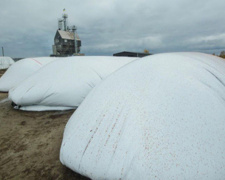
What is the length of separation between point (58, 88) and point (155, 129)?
5.12 ft

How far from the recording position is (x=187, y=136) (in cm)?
67

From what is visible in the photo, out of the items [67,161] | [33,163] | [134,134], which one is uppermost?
[134,134]

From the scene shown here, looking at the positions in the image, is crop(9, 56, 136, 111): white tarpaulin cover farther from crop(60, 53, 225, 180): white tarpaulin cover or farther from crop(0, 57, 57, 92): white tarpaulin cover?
crop(0, 57, 57, 92): white tarpaulin cover

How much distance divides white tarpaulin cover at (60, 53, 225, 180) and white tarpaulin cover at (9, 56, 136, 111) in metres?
1.06

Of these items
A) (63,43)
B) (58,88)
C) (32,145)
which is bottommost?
(32,145)

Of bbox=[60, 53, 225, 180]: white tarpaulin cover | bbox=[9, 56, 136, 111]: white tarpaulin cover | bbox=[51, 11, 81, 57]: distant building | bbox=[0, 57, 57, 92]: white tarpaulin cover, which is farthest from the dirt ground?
bbox=[51, 11, 81, 57]: distant building

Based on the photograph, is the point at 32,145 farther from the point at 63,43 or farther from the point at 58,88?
the point at 63,43

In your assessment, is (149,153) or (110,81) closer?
(149,153)

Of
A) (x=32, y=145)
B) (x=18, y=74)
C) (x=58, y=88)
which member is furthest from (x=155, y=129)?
(x=18, y=74)

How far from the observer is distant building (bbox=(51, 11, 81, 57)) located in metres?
20.2

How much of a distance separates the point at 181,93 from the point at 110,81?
509 mm

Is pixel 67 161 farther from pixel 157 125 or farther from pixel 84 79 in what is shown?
pixel 84 79

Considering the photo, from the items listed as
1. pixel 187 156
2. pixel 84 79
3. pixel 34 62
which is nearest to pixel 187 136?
pixel 187 156

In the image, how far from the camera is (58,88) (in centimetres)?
191
